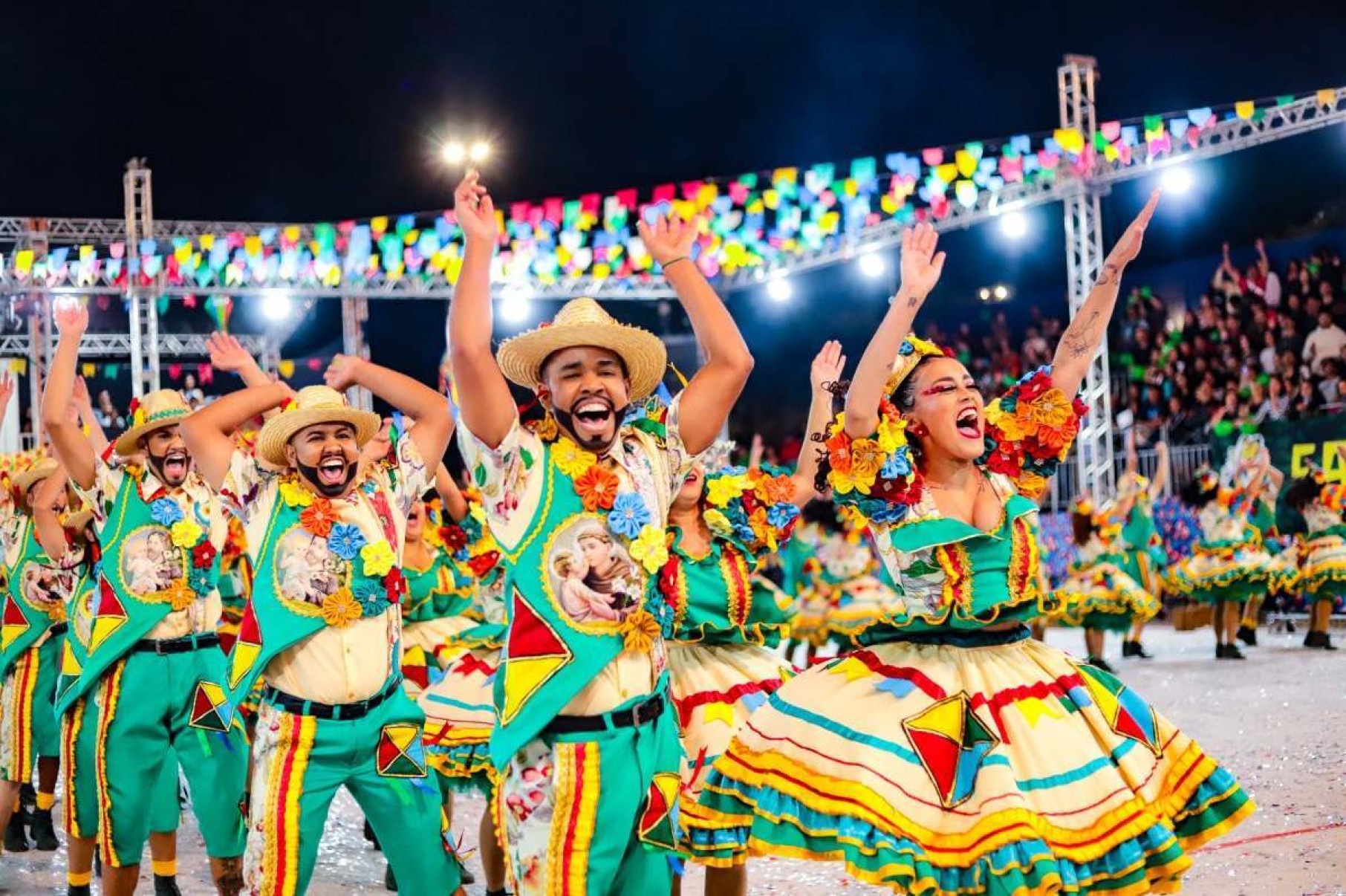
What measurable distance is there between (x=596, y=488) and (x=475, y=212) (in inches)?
28.3

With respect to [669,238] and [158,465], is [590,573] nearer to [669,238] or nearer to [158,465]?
[669,238]

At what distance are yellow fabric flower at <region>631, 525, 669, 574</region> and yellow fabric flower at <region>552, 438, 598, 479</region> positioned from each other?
0.21m

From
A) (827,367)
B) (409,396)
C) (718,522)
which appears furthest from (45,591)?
(827,367)

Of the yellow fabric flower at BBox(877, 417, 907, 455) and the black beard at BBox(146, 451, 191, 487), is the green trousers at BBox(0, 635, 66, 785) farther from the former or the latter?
the yellow fabric flower at BBox(877, 417, 907, 455)

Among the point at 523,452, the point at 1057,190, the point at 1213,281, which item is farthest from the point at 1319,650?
the point at 523,452

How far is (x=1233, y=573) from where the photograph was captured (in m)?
12.9

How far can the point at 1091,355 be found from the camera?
176 inches

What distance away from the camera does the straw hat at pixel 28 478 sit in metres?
7.48

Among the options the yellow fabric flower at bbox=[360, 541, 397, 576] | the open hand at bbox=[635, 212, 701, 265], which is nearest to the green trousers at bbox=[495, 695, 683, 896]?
the open hand at bbox=[635, 212, 701, 265]

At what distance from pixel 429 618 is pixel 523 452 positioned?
3.76m

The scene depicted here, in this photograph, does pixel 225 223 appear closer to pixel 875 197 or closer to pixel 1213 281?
pixel 875 197

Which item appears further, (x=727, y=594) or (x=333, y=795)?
(x=727, y=594)

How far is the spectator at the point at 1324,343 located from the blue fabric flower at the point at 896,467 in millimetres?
13780

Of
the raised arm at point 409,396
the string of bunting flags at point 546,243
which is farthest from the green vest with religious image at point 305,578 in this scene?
the string of bunting flags at point 546,243
